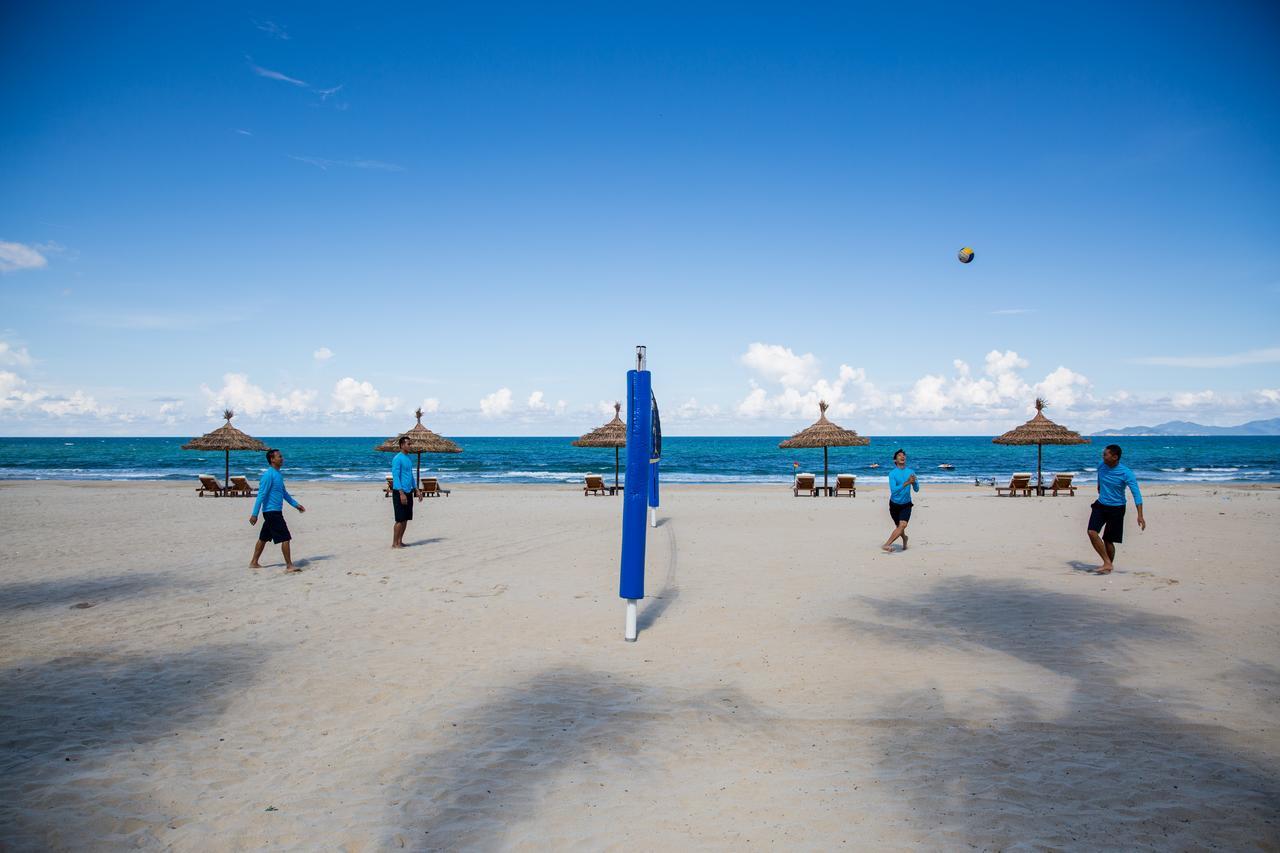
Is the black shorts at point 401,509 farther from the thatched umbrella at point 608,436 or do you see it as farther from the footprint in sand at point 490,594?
the thatched umbrella at point 608,436

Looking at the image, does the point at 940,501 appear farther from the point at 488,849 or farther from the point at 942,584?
the point at 488,849

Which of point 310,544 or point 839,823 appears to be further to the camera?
point 310,544

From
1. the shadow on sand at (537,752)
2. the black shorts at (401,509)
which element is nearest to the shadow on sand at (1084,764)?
the shadow on sand at (537,752)

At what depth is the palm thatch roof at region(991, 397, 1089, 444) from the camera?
25.0 meters

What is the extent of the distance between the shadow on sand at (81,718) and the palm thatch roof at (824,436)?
2131cm

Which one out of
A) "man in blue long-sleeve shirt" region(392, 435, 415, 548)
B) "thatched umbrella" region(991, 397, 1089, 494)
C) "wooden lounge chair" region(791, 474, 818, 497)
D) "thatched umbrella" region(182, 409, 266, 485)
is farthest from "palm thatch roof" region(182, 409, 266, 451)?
"thatched umbrella" region(991, 397, 1089, 494)

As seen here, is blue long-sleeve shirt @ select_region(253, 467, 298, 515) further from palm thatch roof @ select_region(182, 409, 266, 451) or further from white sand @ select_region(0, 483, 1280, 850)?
palm thatch roof @ select_region(182, 409, 266, 451)

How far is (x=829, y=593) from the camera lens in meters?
8.48

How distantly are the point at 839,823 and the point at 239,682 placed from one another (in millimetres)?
4507

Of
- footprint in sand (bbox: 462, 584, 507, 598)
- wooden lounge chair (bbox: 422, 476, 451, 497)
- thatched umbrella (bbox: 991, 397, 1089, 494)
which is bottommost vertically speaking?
footprint in sand (bbox: 462, 584, 507, 598)

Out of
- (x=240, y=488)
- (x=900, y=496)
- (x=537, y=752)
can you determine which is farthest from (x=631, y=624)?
(x=240, y=488)

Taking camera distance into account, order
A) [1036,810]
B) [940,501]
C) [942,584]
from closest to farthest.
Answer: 1. [1036,810]
2. [942,584]
3. [940,501]

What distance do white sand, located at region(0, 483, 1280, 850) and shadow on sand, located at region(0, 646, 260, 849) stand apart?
0.07 ft

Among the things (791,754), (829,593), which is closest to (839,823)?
(791,754)
